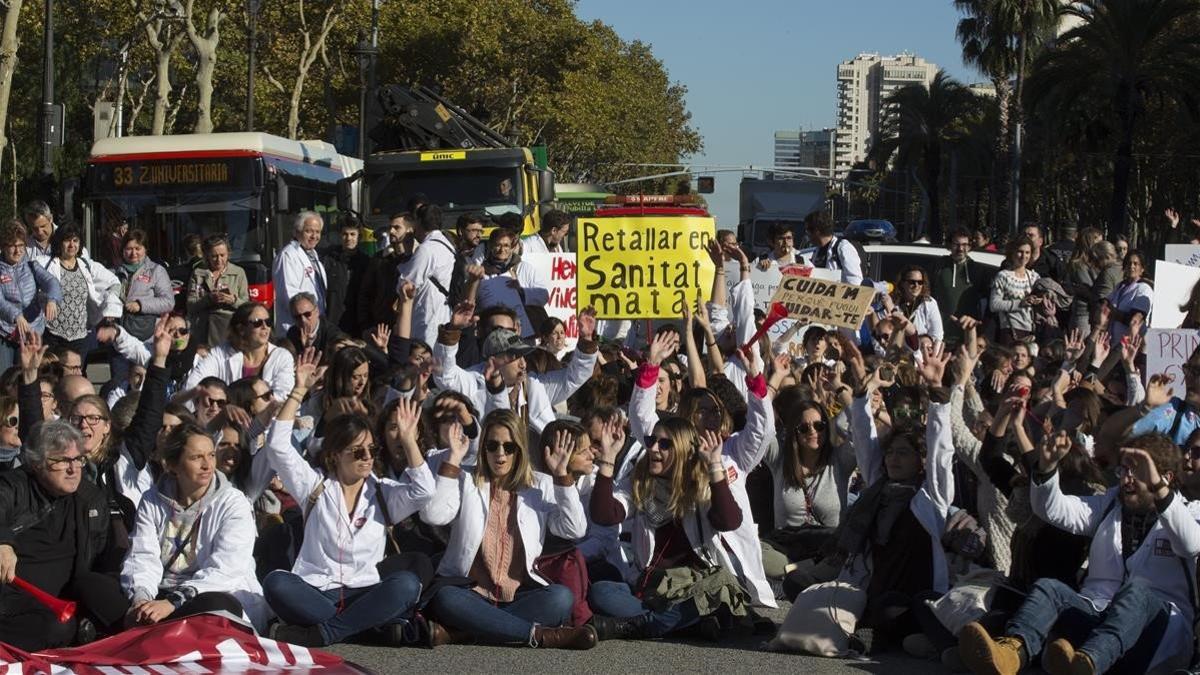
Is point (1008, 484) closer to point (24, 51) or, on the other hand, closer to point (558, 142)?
point (24, 51)

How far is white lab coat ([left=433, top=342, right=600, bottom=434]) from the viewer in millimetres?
10328

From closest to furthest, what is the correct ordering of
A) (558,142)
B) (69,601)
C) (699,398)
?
(69,601) → (699,398) → (558,142)

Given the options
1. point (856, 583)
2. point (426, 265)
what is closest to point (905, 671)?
point (856, 583)

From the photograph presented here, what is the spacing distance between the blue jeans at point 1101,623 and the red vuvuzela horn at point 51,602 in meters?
3.82

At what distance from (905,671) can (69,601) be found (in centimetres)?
350

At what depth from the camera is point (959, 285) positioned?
15609 mm

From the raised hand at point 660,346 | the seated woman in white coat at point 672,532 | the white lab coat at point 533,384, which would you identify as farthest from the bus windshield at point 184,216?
the seated woman in white coat at point 672,532

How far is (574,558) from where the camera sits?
8.74m

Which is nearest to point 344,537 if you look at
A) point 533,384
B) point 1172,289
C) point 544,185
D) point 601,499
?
point 601,499

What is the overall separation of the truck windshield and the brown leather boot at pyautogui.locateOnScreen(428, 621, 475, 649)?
46.6 feet

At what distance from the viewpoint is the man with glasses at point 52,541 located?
25.8 feet

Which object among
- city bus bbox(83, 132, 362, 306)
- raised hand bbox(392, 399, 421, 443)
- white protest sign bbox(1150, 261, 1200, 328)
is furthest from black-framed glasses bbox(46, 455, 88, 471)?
city bus bbox(83, 132, 362, 306)

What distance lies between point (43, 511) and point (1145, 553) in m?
4.56

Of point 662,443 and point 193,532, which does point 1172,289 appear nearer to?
point 662,443
